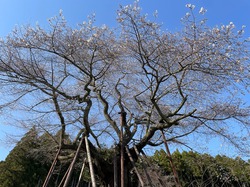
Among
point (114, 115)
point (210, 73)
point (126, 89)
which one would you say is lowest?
point (210, 73)

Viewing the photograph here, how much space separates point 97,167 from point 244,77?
137 inches

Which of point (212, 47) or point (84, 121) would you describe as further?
point (84, 121)

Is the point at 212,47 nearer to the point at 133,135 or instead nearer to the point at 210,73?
the point at 210,73

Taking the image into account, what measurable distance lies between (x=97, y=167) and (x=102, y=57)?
2.40 m

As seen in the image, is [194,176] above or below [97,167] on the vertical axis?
above

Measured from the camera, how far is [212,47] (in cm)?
423

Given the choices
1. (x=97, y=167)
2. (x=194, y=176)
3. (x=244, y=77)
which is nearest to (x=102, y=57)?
(x=97, y=167)

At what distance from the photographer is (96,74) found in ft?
19.7

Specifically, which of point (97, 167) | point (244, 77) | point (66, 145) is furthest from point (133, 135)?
point (244, 77)

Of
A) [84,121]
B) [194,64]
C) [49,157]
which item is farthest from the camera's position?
[49,157]

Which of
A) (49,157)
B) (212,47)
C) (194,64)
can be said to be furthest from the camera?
(49,157)

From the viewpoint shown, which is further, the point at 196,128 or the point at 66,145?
the point at 196,128

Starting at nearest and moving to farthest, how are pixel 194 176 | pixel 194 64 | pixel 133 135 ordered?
pixel 194 64
pixel 133 135
pixel 194 176

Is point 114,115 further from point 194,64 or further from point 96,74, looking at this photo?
point 194,64
